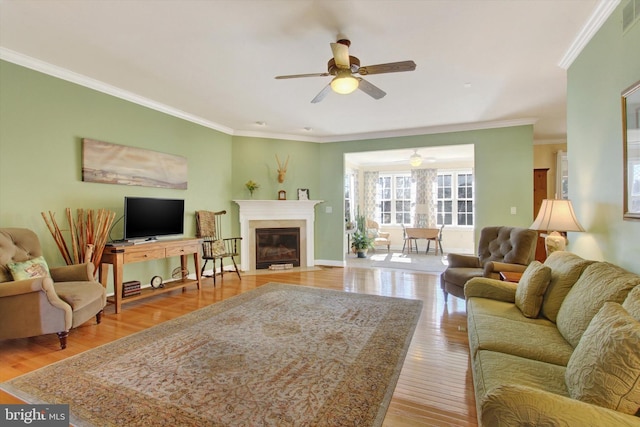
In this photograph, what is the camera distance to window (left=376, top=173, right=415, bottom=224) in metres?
9.13

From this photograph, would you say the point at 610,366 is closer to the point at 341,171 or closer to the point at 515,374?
the point at 515,374

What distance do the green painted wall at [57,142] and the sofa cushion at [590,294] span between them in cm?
465

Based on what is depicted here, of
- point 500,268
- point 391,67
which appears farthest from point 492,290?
point 391,67

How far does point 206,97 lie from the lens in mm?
4148

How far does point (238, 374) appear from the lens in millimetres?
2193

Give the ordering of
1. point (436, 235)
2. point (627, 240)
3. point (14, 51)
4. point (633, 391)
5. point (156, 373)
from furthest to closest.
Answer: point (436, 235)
point (14, 51)
point (156, 373)
point (627, 240)
point (633, 391)

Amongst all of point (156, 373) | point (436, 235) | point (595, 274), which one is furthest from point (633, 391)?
point (436, 235)

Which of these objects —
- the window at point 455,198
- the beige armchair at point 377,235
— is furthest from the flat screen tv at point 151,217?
the window at point 455,198

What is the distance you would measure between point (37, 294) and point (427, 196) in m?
8.31

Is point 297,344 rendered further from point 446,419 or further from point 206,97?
point 206,97

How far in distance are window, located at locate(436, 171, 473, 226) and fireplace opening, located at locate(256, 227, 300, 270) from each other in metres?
4.62

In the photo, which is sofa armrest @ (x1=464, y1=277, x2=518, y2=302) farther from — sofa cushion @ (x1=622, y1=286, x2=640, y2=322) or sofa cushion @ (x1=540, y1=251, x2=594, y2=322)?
sofa cushion @ (x1=622, y1=286, x2=640, y2=322)

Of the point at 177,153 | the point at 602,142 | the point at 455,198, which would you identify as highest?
the point at 177,153

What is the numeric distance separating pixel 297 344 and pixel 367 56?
2836 millimetres
